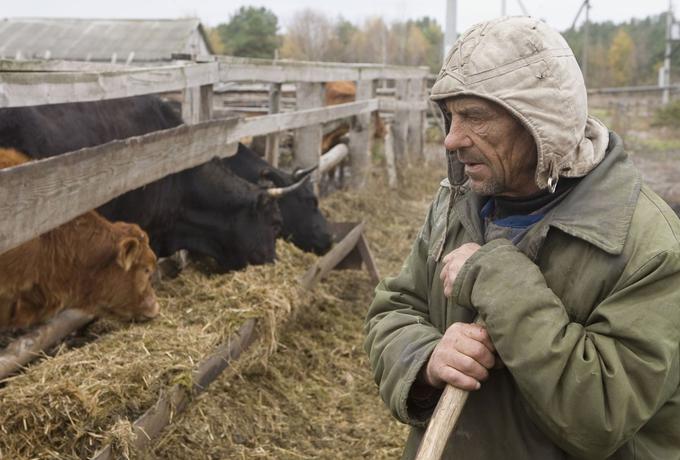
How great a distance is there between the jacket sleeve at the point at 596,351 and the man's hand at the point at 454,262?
0.13 metres

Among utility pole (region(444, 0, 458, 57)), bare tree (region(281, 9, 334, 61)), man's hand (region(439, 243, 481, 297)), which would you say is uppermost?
bare tree (region(281, 9, 334, 61))

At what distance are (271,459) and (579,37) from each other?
75831 millimetres

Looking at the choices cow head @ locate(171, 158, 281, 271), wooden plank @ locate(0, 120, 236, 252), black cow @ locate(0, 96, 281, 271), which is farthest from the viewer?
cow head @ locate(171, 158, 281, 271)

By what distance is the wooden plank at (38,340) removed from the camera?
3773 millimetres

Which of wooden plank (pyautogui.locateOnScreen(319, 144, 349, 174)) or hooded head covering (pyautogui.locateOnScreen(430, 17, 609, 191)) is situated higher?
hooded head covering (pyautogui.locateOnScreen(430, 17, 609, 191))

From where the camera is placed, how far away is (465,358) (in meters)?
1.71

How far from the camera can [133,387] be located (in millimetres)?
3770

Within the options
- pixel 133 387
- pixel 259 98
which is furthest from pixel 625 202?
pixel 259 98

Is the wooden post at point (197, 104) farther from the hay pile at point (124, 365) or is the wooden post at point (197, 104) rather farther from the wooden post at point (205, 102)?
the hay pile at point (124, 365)

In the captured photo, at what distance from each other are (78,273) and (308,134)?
16.7ft

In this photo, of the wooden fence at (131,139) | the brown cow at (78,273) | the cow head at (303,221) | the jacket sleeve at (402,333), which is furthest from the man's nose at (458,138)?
the cow head at (303,221)

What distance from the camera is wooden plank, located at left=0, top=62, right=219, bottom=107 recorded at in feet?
12.6

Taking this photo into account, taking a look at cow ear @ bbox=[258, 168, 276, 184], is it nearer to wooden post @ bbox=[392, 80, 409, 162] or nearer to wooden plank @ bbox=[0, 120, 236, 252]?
wooden plank @ bbox=[0, 120, 236, 252]

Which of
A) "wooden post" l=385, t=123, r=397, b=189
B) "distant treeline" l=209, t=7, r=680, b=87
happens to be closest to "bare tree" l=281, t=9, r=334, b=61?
"distant treeline" l=209, t=7, r=680, b=87
